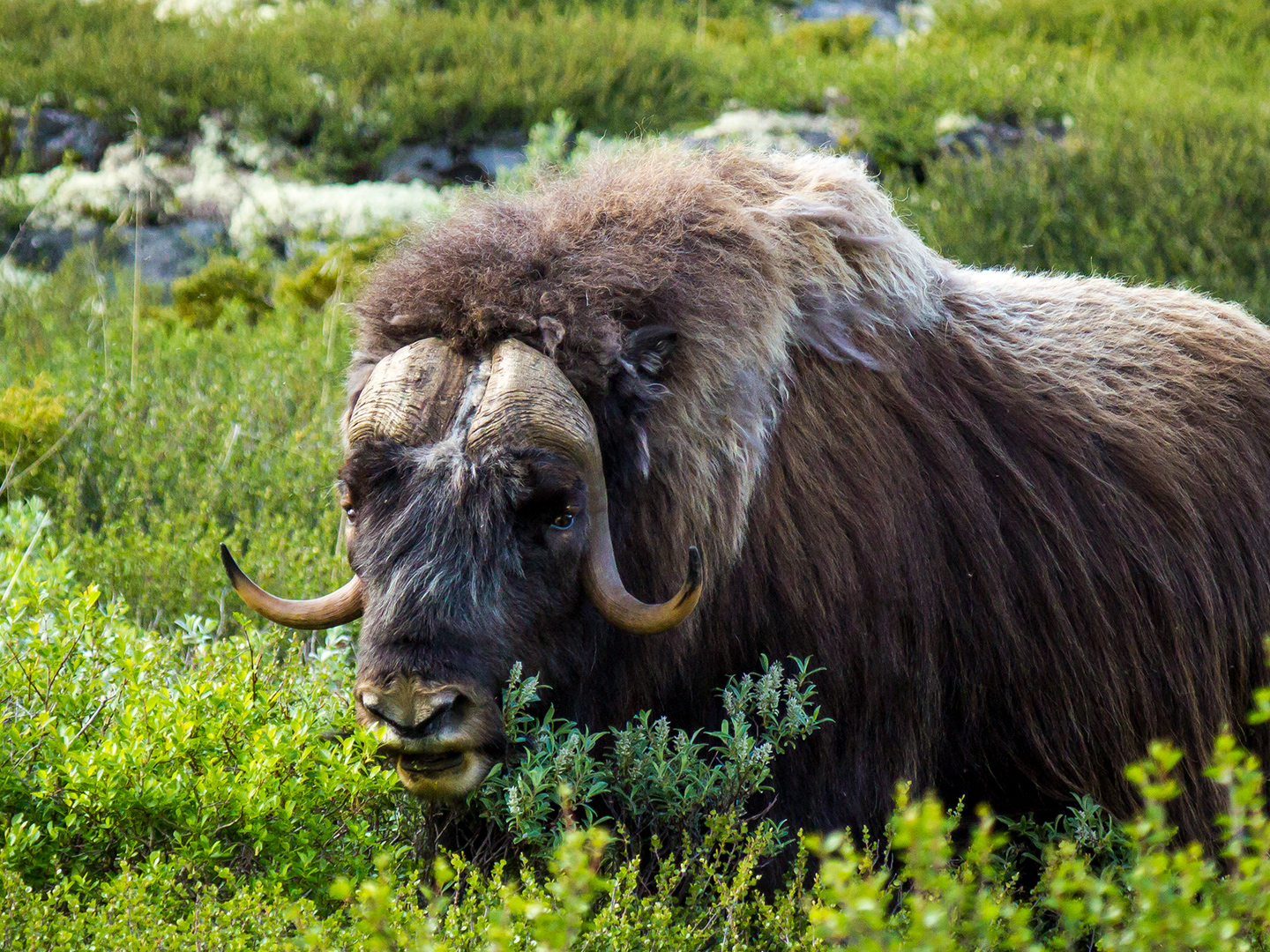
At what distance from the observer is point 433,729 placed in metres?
2.47

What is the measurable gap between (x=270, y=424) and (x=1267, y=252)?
16.9 feet

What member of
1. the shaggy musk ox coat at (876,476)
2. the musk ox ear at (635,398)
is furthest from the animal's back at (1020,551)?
the musk ox ear at (635,398)

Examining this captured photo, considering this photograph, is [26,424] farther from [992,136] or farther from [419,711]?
[992,136]

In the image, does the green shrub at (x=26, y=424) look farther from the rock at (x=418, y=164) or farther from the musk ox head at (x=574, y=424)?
the rock at (x=418, y=164)

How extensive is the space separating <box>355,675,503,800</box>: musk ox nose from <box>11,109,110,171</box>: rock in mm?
7622

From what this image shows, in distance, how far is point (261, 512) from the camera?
4363mm

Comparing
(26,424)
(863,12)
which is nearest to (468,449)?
(26,424)

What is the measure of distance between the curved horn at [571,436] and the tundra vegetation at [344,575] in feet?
0.92

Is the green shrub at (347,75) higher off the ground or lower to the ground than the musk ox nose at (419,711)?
lower

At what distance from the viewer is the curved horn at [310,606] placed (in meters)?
2.91

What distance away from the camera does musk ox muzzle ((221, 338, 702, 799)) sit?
2473mm

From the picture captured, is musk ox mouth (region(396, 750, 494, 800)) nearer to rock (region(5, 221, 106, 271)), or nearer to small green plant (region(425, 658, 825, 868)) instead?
small green plant (region(425, 658, 825, 868))

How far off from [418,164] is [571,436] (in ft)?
22.5

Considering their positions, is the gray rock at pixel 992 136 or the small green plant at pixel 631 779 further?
the gray rock at pixel 992 136
